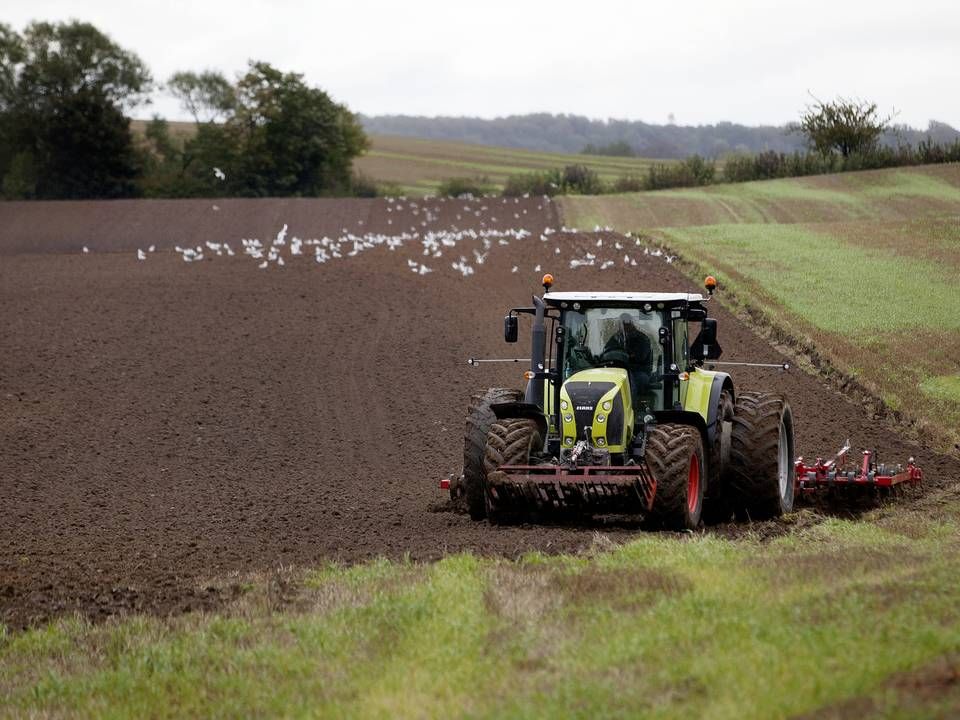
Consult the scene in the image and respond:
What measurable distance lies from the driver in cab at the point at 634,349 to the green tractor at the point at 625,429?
0.01m

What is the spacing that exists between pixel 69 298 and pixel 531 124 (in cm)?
13533

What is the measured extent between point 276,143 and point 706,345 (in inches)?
2003

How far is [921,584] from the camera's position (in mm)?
8883

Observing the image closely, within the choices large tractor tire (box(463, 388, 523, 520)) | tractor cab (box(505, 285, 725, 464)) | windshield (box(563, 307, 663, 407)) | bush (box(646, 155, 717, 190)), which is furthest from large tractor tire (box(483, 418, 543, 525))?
bush (box(646, 155, 717, 190))

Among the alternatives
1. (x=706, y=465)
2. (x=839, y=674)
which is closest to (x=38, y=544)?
(x=706, y=465)

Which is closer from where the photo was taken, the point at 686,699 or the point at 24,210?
the point at 686,699

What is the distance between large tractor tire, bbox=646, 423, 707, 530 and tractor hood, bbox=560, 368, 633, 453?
430 mm

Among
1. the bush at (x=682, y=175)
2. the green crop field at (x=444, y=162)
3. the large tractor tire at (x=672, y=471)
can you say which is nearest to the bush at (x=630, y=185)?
the bush at (x=682, y=175)

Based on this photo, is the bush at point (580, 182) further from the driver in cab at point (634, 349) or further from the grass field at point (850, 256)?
the driver in cab at point (634, 349)

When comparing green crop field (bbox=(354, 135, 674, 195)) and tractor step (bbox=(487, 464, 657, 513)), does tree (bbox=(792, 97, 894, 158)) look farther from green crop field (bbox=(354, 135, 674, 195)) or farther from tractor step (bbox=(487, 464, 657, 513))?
tractor step (bbox=(487, 464, 657, 513))

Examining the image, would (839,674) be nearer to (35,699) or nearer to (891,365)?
(35,699)

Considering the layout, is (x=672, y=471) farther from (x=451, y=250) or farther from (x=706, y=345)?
(x=451, y=250)

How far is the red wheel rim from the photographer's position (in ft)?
43.7

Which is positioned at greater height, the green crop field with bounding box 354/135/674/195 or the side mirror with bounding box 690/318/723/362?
the green crop field with bounding box 354/135/674/195
